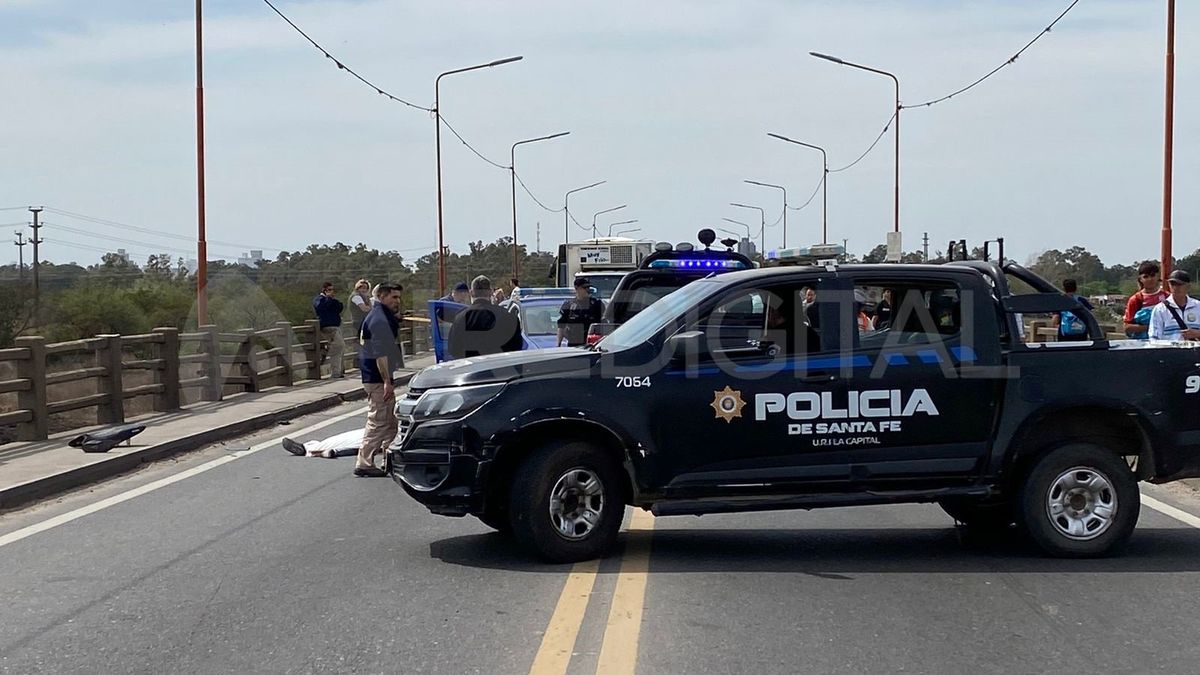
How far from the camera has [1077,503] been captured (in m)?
7.98

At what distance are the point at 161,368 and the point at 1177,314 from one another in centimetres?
1231

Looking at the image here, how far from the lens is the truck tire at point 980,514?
857cm

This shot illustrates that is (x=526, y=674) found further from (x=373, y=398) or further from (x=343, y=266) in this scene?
(x=343, y=266)

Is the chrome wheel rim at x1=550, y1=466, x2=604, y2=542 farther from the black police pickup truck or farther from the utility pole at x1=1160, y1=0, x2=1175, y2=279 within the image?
the utility pole at x1=1160, y1=0, x2=1175, y2=279

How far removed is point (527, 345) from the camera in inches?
642

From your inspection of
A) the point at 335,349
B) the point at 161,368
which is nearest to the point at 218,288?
the point at 335,349

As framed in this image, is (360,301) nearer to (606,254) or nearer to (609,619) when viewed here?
(606,254)

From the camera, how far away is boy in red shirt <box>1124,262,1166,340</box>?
1319 centimetres

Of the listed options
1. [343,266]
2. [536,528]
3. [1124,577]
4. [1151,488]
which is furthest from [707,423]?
[343,266]

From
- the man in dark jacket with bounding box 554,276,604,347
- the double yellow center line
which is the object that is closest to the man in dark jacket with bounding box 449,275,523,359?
the man in dark jacket with bounding box 554,276,604,347

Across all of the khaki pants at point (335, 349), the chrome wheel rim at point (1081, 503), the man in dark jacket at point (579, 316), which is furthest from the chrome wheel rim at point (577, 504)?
the khaki pants at point (335, 349)

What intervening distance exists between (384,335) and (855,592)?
552 centimetres

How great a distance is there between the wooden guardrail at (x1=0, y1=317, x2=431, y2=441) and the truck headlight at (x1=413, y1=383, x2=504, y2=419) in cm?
757

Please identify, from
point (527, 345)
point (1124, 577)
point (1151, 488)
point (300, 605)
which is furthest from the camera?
point (527, 345)
